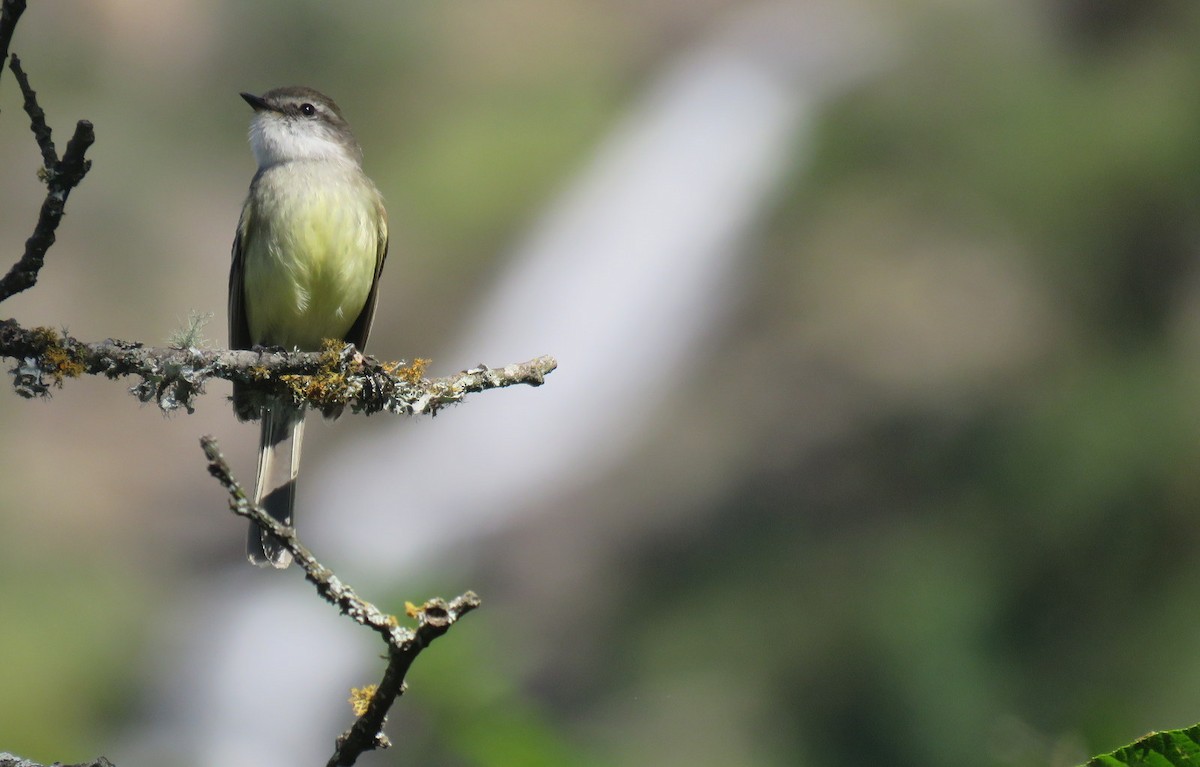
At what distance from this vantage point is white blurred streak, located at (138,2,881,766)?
1321 cm

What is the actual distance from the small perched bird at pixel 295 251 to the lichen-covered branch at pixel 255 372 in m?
1.18

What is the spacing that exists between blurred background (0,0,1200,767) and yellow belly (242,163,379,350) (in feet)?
5.37

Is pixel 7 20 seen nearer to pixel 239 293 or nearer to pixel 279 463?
pixel 239 293

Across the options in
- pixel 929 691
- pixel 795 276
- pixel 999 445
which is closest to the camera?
pixel 929 691

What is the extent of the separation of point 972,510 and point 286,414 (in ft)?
26.9

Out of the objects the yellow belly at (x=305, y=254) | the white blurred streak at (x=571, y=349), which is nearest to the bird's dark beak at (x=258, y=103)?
the yellow belly at (x=305, y=254)

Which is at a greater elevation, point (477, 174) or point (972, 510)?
point (477, 174)

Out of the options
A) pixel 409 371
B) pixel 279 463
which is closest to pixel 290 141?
pixel 279 463

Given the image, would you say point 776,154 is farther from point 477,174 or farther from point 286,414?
point 286,414

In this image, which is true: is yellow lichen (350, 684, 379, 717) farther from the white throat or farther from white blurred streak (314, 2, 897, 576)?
white blurred streak (314, 2, 897, 576)

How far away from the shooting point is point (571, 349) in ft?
61.2

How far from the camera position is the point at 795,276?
17.9 metres

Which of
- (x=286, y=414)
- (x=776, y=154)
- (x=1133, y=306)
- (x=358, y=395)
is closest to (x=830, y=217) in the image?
(x=776, y=154)

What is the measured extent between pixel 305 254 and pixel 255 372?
1.76 m
